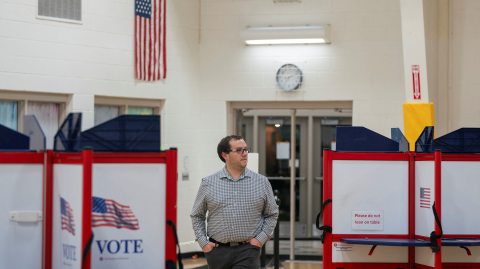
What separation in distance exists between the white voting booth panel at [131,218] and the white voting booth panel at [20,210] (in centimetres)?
33

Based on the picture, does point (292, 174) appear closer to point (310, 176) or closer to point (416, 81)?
point (310, 176)

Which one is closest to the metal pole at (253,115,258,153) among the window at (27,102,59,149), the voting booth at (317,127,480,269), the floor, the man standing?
the floor

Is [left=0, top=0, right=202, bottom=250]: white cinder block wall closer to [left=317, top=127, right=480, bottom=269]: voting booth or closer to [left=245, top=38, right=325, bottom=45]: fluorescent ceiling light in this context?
[left=245, top=38, right=325, bottom=45]: fluorescent ceiling light

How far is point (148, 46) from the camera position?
20.7 ft

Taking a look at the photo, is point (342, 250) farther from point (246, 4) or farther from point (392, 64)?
point (246, 4)

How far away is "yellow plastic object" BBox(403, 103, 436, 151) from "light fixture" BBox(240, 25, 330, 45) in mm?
1606

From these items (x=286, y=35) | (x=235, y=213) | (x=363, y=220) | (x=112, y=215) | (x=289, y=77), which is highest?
(x=286, y=35)

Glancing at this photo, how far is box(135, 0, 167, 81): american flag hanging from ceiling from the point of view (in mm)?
6219

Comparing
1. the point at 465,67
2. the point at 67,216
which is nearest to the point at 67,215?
the point at 67,216

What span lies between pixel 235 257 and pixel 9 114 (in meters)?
3.56

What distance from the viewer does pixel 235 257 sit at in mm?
3189

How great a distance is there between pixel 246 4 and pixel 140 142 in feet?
15.4

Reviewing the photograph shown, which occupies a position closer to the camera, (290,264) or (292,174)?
(290,264)

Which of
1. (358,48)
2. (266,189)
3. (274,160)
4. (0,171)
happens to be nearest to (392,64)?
(358,48)
